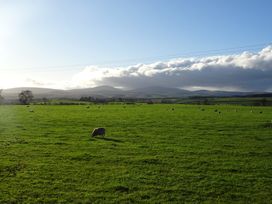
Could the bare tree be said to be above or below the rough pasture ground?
above

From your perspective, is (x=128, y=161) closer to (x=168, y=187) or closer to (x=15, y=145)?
(x=168, y=187)

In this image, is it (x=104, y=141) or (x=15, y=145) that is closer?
(x=15, y=145)

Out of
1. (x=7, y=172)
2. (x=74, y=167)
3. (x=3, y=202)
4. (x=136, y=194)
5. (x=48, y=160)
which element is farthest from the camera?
(x=48, y=160)

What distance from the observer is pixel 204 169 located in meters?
17.7

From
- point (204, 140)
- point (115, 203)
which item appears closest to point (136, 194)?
point (115, 203)

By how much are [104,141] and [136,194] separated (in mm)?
13102

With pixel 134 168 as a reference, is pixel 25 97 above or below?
above

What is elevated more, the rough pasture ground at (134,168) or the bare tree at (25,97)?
the bare tree at (25,97)

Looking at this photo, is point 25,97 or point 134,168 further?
point 25,97

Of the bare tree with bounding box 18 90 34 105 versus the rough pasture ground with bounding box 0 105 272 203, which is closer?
the rough pasture ground with bounding box 0 105 272 203

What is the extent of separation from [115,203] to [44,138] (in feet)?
53.8

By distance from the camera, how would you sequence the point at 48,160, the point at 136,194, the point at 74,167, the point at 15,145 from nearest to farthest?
the point at 136,194
the point at 74,167
the point at 48,160
the point at 15,145

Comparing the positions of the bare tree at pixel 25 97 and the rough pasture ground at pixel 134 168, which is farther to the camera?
the bare tree at pixel 25 97

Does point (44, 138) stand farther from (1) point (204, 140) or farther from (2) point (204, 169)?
(2) point (204, 169)
